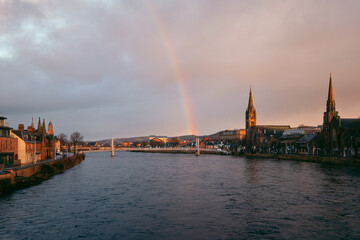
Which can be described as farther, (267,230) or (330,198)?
(330,198)

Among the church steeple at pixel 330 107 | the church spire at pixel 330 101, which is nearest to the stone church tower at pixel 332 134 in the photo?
the church steeple at pixel 330 107

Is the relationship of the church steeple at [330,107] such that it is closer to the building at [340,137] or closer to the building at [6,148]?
the building at [340,137]

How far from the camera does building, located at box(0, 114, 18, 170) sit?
2160 inches

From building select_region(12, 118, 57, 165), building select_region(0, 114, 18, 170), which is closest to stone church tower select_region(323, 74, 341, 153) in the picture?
building select_region(12, 118, 57, 165)

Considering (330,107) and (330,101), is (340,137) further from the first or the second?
(330,101)

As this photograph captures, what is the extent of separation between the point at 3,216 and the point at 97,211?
8.22 metres

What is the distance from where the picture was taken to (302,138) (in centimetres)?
13288

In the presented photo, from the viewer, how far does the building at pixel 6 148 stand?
54.9m

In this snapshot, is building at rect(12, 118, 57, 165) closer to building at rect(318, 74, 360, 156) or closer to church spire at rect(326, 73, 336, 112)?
building at rect(318, 74, 360, 156)

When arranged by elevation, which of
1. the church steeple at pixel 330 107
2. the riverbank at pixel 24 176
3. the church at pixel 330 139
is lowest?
the riverbank at pixel 24 176

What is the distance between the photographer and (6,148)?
57.0 meters

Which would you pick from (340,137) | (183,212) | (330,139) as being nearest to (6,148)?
(183,212)

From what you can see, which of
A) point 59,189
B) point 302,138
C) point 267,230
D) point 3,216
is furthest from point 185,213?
point 302,138

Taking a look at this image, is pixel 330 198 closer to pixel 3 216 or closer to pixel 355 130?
pixel 3 216
